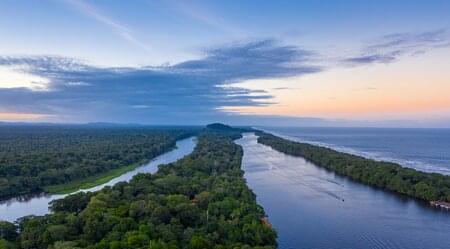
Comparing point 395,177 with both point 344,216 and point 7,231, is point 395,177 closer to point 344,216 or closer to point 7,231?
point 344,216

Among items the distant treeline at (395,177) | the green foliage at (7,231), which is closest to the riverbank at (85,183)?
the green foliage at (7,231)

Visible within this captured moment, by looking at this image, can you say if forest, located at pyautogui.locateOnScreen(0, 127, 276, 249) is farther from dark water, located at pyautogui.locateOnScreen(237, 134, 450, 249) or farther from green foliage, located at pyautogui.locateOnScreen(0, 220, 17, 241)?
dark water, located at pyautogui.locateOnScreen(237, 134, 450, 249)

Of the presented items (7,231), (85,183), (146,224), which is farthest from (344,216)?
(85,183)

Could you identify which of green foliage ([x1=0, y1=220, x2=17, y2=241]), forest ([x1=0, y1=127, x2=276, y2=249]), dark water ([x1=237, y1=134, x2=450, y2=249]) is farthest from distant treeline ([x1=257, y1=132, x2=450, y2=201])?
green foliage ([x1=0, y1=220, x2=17, y2=241])

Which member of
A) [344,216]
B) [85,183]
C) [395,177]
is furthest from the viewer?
[85,183]

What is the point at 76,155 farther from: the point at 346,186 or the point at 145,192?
the point at 346,186

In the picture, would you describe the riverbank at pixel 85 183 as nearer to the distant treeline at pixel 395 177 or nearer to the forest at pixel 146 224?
the forest at pixel 146 224
